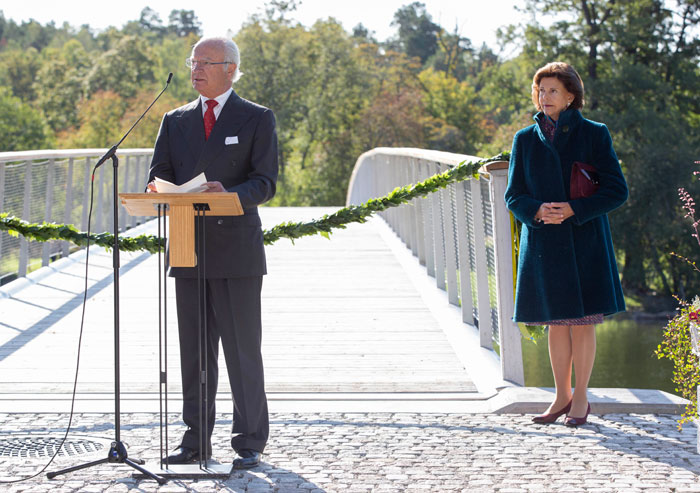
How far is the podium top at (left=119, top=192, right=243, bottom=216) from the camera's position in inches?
150

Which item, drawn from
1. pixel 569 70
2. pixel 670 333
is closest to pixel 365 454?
pixel 670 333

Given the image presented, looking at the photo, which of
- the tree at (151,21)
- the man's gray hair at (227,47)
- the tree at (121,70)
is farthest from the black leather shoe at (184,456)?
the tree at (151,21)

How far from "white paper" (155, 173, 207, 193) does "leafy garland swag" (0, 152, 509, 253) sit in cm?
190

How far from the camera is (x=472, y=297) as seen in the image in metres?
7.29

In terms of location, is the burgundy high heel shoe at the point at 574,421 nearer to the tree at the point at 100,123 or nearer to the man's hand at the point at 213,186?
the man's hand at the point at 213,186

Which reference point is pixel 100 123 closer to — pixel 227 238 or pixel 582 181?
pixel 582 181

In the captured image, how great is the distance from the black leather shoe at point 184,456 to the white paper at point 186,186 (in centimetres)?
109

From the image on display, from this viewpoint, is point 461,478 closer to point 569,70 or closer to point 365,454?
point 365,454

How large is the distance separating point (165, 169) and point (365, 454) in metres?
1.43

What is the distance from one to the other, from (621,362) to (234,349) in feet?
80.0

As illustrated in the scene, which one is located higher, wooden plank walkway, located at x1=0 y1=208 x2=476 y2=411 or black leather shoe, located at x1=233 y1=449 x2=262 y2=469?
wooden plank walkway, located at x1=0 y1=208 x2=476 y2=411

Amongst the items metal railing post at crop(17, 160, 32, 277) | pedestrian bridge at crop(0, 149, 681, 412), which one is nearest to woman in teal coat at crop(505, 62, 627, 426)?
pedestrian bridge at crop(0, 149, 681, 412)

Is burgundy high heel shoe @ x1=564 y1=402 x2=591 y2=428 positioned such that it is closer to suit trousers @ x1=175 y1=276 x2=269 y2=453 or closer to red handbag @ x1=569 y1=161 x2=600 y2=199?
red handbag @ x1=569 y1=161 x2=600 y2=199

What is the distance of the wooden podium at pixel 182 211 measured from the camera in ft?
12.7
